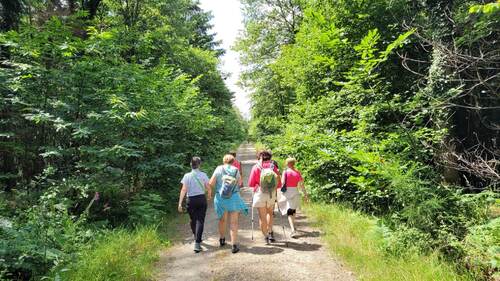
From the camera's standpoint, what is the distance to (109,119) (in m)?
8.45

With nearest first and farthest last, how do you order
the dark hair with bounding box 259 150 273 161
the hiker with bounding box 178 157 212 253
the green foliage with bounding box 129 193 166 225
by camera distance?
the hiker with bounding box 178 157 212 253, the dark hair with bounding box 259 150 273 161, the green foliage with bounding box 129 193 166 225

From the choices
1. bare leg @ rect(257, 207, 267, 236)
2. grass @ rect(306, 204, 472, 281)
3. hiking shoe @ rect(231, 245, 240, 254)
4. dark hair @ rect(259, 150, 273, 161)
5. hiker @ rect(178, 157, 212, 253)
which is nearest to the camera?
grass @ rect(306, 204, 472, 281)

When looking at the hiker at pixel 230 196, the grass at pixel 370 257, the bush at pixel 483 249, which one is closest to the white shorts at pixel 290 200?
the grass at pixel 370 257

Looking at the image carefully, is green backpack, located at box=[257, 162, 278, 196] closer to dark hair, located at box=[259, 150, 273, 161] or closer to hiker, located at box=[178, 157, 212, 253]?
dark hair, located at box=[259, 150, 273, 161]

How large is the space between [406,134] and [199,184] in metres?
6.11

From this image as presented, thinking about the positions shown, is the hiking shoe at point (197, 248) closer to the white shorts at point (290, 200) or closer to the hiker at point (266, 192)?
the hiker at point (266, 192)

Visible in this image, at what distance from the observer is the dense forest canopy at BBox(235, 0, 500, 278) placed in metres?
6.46

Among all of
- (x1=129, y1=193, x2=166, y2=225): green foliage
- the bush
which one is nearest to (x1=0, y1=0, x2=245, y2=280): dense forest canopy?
(x1=129, y1=193, x2=166, y2=225): green foliage

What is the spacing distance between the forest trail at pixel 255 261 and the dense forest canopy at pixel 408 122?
142cm

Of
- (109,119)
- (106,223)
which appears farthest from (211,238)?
(109,119)

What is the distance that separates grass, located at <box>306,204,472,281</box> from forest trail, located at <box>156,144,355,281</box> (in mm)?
247

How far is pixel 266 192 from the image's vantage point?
714cm

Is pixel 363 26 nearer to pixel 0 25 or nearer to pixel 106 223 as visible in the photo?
pixel 106 223

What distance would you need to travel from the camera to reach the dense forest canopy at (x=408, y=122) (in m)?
6.46
